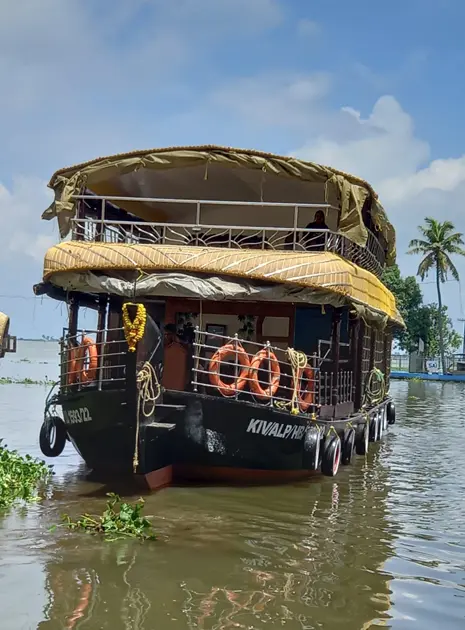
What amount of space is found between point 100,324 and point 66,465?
2.34 metres

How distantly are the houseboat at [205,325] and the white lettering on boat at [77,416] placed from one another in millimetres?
13

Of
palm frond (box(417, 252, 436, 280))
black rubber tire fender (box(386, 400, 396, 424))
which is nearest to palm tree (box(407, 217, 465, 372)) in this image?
palm frond (box(417, 252, 436, 280))

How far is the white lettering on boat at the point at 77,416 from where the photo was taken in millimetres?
9141

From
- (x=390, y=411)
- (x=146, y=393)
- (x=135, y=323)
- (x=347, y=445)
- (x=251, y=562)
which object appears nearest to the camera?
(x=251, y=562)

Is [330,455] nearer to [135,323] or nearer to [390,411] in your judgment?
[135,323]

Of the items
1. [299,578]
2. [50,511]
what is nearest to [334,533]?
[299,578]

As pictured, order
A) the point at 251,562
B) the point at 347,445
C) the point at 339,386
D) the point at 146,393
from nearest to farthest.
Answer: the point at 251,562 → the point at 146,393 → the point at 347,445 → the point at 339,386

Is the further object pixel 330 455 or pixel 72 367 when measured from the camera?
pixel 72 367

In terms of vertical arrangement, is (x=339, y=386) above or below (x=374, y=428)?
above

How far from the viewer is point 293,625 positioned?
17.1ft

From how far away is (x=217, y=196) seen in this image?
12539 millimetres

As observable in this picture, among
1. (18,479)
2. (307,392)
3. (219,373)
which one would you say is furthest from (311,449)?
(18,479)

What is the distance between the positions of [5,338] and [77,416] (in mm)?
3044

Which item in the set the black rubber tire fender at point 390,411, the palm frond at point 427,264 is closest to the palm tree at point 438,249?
the palm frond at point 427,264
